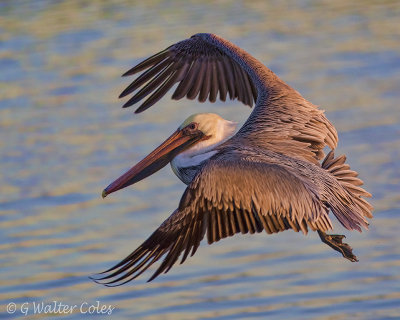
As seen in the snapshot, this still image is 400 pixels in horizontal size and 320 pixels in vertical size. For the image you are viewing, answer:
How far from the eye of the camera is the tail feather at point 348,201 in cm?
751

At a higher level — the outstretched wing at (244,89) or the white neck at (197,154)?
the outstretched wing at (244,89)

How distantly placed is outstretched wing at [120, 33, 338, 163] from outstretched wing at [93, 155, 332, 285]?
2.26ft

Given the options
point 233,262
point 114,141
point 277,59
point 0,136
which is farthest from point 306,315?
point 277,59

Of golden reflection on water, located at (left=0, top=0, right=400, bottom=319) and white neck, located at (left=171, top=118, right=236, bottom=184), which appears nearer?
white neck, located at (left=171, top=118, right=236, bottom=184)

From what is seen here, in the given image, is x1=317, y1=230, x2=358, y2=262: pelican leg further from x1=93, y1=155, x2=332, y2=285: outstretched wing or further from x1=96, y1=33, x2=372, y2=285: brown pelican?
x1=93, y1=155, x2=332, y2=285: outstretched wing

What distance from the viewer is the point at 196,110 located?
12492 mm

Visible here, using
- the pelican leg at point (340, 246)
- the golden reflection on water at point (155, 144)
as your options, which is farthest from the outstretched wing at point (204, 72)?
the pelican leg at point (340, 246)

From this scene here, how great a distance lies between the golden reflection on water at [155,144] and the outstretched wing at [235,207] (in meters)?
1.41

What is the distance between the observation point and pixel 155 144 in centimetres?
1153

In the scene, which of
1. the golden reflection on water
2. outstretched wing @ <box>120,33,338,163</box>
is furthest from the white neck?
the golden reflection on water

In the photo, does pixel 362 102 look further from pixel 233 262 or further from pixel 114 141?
pixel 233 262

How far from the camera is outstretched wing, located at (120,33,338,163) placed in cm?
829

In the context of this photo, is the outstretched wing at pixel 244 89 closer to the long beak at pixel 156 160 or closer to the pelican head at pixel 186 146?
the pelican head at pixel 186 146

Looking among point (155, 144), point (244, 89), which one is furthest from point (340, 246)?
point (155, 144)
